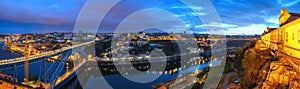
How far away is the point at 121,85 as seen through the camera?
1455 cm

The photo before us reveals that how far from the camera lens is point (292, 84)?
309 cm

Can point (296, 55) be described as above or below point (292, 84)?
above

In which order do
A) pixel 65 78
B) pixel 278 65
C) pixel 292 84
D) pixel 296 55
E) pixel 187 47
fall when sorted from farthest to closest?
pixel 187 47, pixel 65 78, pixel 296 55, pixel 278 65, pixel 292 84

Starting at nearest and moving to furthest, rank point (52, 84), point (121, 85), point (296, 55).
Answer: point (296, 55) < point (52, 84) < point (121, 85)

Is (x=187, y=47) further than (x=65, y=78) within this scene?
Yes

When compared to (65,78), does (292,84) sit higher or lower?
higher

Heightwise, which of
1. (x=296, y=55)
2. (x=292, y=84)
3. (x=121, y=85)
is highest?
(x=296, y=55)

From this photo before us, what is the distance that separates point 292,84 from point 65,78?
48.9 feet

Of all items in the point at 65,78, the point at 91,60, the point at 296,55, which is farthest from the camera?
the point at 91,60

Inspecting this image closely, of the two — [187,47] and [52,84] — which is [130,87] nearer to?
[52,84]

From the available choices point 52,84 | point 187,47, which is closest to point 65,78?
point 52,84

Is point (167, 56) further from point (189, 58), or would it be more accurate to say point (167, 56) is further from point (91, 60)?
point (91, 60)

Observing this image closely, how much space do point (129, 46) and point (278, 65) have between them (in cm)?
3234

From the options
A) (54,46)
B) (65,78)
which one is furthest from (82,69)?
(54,46)
